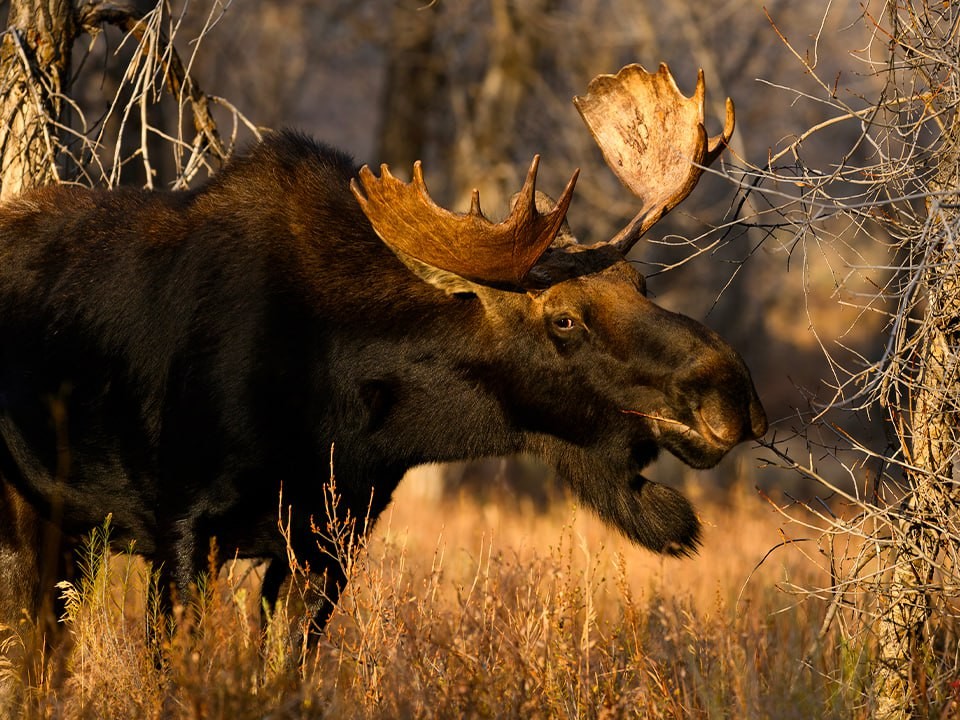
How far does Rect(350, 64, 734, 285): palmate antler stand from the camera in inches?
174

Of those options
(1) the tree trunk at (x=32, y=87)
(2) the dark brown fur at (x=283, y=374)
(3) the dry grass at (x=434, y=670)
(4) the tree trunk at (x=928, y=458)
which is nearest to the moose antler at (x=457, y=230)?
(2) the dark brown fur at (x=283, y=374)

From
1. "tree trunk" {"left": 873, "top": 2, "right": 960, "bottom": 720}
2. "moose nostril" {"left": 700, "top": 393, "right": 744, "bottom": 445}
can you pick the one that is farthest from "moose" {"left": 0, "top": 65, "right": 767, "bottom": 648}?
"tree trunk" {"left": 873, "top": 2, "right": 960, "bottom": 720}

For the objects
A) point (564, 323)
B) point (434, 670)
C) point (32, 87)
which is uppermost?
point (32, 87)

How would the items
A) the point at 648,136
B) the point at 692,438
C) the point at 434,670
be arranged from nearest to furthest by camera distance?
the point at 434,670 < the point at 692,438 < the point at 648,136

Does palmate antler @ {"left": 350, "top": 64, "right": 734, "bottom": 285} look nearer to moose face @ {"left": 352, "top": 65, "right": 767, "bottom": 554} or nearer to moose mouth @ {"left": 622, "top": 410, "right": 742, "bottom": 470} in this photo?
moose face @ {"left": 352, "top": 65, "right": 767, "bottom": 554}

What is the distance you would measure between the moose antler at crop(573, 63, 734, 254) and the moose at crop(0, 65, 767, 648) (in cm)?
2

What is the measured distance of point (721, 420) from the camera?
171 inches

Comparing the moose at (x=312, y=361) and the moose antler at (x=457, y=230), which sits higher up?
the moose antler at (x=457, y=230)

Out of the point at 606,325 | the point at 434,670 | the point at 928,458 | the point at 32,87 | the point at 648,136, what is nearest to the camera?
the point at 434,670

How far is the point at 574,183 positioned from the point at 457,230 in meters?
0.66

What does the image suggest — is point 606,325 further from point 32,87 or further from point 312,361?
point 32,87

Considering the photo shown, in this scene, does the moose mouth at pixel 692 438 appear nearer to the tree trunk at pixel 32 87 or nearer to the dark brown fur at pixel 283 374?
the dark brown fur at pixel 283 374

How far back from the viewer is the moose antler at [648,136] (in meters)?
4.99

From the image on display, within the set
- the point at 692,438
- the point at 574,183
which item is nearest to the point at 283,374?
the point at 574,183
